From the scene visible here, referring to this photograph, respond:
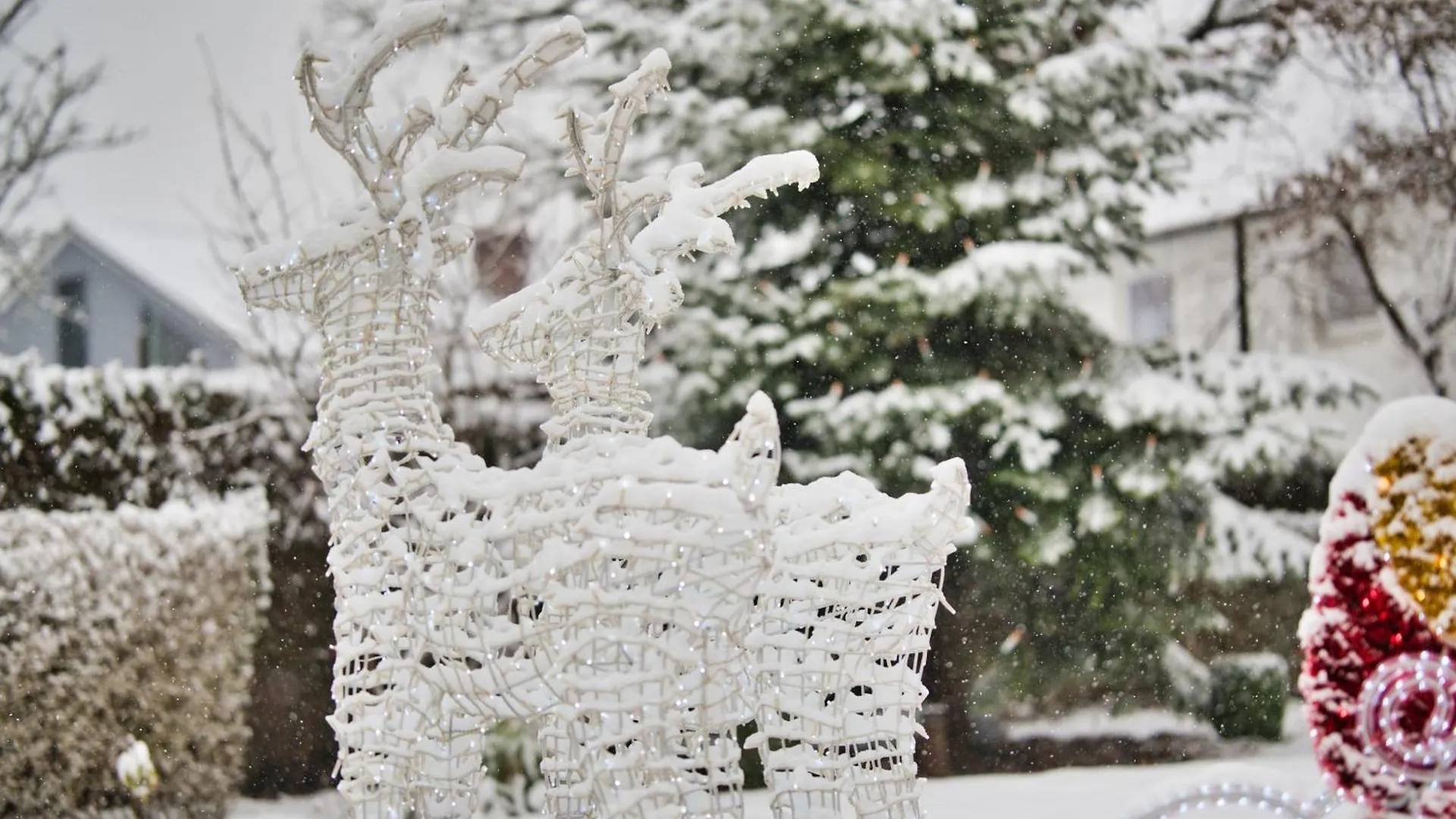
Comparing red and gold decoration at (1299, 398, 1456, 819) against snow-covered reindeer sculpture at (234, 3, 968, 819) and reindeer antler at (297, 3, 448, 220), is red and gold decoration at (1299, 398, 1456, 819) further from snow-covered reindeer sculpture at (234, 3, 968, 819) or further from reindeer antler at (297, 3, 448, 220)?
reindeer antler at (297, 3, 448, 220)

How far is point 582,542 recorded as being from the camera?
6.08ft

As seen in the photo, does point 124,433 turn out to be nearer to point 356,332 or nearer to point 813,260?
point 813,260

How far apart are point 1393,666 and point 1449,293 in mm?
4893

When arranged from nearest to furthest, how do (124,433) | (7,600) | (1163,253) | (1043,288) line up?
(7,600)
(124,433)
(1043,288)
(1163,253)

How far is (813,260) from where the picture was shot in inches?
238

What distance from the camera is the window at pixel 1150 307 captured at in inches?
305

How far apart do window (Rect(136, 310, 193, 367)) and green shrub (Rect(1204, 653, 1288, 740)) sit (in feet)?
17.4

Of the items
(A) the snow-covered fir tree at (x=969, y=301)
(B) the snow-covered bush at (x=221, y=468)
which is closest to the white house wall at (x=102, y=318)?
(B) the snow-covered bush at (x=221, y=468)

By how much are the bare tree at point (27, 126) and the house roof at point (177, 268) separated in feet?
0.74

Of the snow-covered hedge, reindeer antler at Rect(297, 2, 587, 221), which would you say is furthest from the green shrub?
reindeer antler at Rect(297, 2, 587, 221)

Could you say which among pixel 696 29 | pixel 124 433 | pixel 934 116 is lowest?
pixel 124 433

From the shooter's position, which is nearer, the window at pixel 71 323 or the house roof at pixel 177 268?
the window at pixel 71 323

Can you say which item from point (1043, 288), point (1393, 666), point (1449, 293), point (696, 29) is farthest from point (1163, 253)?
point (1393, 666)

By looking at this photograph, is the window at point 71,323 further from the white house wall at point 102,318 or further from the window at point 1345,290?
the window at point 1345,290
